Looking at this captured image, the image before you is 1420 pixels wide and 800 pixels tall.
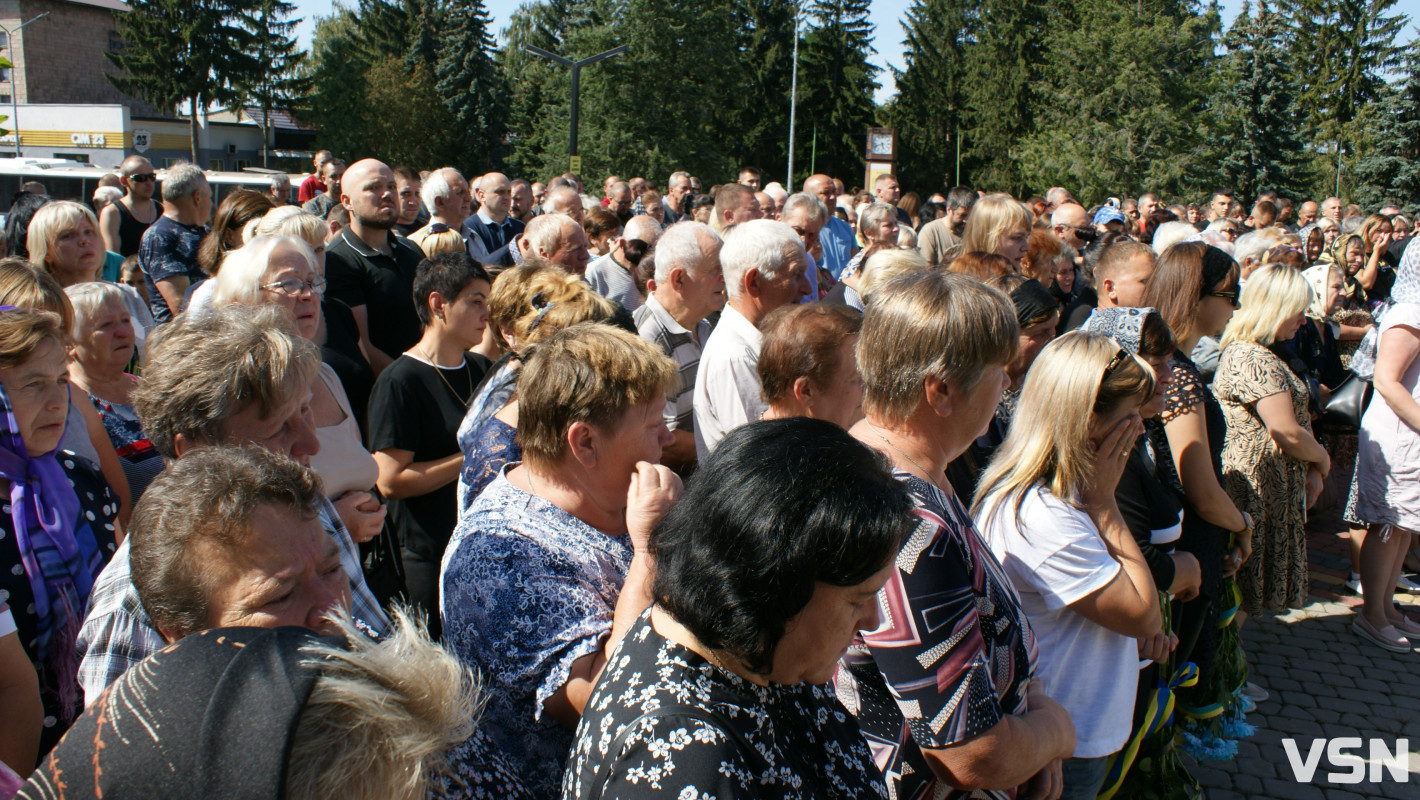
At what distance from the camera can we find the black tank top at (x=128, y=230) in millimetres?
7617

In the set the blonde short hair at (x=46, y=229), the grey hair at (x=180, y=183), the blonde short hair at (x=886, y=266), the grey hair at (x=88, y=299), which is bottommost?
the grey hair at (x=88, y=299)

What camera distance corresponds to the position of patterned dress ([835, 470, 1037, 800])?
1.70m

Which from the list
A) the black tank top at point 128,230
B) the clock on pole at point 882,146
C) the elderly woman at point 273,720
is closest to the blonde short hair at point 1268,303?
the elderly woman at point 273,720

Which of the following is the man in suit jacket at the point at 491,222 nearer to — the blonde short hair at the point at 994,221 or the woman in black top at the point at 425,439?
the blonde short hair at the point at 994,221

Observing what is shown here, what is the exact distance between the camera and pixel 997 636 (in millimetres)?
1841

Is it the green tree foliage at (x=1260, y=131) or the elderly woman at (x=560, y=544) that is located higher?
the green tree foliage at (x=1260, y=131)

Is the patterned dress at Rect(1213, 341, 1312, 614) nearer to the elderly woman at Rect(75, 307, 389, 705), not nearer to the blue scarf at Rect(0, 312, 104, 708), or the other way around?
the elderly woman at Rect(75, 307, 389, 705)

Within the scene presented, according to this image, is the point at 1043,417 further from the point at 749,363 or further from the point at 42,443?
the point at 42,443

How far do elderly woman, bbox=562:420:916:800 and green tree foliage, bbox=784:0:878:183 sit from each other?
50.2 m

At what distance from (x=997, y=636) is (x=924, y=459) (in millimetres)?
409

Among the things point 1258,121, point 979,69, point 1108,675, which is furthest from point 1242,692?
point 979,69

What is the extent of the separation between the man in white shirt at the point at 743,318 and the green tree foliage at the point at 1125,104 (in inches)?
1377

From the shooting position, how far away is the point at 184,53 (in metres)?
47.4

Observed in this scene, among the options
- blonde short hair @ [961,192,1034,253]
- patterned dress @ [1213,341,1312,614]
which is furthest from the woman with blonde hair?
patterned dress @ [1213,341,1312,614]
